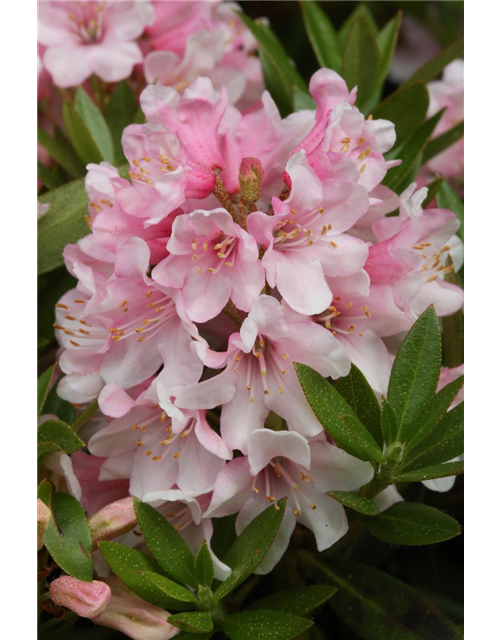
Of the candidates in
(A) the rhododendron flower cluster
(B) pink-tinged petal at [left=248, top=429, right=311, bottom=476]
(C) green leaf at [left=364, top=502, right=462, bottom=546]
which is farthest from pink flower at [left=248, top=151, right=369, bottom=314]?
(C) green leaf at [left=364, top=502, right=462, bottom=546]

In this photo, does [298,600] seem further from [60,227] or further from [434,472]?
[60,227]

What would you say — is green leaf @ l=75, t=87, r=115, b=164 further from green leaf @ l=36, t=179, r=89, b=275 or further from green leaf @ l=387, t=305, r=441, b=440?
green leaf @ l=387, t=305, r=441, b=440

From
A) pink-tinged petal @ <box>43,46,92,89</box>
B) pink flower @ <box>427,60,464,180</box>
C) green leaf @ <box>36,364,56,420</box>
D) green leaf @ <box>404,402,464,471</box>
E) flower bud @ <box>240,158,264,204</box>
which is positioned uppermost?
pink-tinged petal @ <box>43,46,92,89</box>

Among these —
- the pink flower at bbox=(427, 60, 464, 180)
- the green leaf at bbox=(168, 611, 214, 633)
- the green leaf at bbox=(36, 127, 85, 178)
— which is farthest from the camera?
the pink flower at bbox=(427, 60, 464, 180)

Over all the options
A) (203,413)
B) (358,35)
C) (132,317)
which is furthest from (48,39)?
(203,413)

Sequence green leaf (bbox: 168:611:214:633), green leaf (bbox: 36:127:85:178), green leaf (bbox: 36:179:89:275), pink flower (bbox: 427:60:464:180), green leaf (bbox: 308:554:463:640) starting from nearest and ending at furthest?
green leaf (bbox: 168:611:214:633)
green leaf (bbox: 308:554:463:640)
green leaf (bbox: 36:179:89:275)
green leaf (bbox: 36:127:85:178)
pink flower (bbox: 427:60:464:180)

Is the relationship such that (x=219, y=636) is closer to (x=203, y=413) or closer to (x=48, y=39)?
(x=203, y=413)

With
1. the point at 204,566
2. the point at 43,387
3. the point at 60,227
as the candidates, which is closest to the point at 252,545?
the point at 204,566
